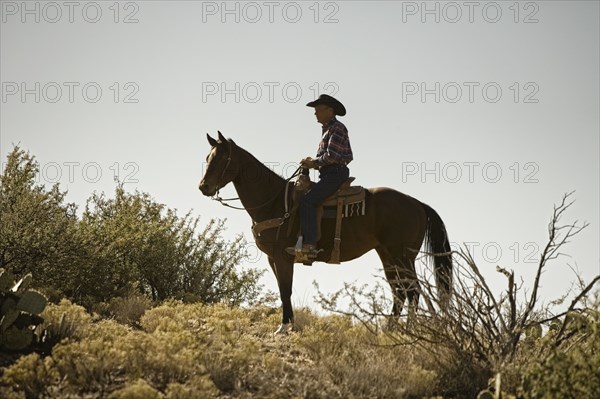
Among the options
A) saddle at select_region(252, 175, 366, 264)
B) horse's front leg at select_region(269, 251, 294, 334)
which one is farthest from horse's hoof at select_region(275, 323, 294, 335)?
saddle at select_region(252, 175, 366, 264)

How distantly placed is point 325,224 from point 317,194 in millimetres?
565

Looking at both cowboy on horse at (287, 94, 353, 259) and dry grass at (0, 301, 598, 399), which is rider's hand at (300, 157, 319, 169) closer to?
cowboy on horse at (287, 94, 353, 259)

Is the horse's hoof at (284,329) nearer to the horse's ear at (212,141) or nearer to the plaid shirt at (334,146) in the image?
the plaid shirt at (334,146)

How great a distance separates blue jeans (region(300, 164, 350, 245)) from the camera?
31.7 ft

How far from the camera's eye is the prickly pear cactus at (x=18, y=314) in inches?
283

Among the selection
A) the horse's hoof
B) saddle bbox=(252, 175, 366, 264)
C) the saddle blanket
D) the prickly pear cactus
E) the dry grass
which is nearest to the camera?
the dry grass

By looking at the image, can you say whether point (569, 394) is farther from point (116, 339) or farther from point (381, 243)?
point (116, 339)

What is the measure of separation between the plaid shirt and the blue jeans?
164 mm

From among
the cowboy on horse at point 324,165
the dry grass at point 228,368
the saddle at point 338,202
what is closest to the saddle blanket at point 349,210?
the saddle at point 338,202

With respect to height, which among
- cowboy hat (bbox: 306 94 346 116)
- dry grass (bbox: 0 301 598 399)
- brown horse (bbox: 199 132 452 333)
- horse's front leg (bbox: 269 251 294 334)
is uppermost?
cowboy hat (bbox: 306 94 346 116)

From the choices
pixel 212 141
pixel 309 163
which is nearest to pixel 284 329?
pixel 309 163

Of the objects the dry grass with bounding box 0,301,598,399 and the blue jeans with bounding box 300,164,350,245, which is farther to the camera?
the blue jeans with bounding box 300,164,350,245

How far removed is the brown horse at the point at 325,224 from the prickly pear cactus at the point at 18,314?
10.1 feet

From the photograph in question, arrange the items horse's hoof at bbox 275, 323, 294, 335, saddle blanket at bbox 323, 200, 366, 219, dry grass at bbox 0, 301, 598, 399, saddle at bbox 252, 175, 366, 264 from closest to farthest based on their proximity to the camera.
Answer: dry grass at bbox 0, 301, 598, 399, horse's hoof at bbox 275, 323, 294, 335, saddle at bbox 252, 175, 366, 264, saddle blanket at bbox 323, 200, 366, 219
